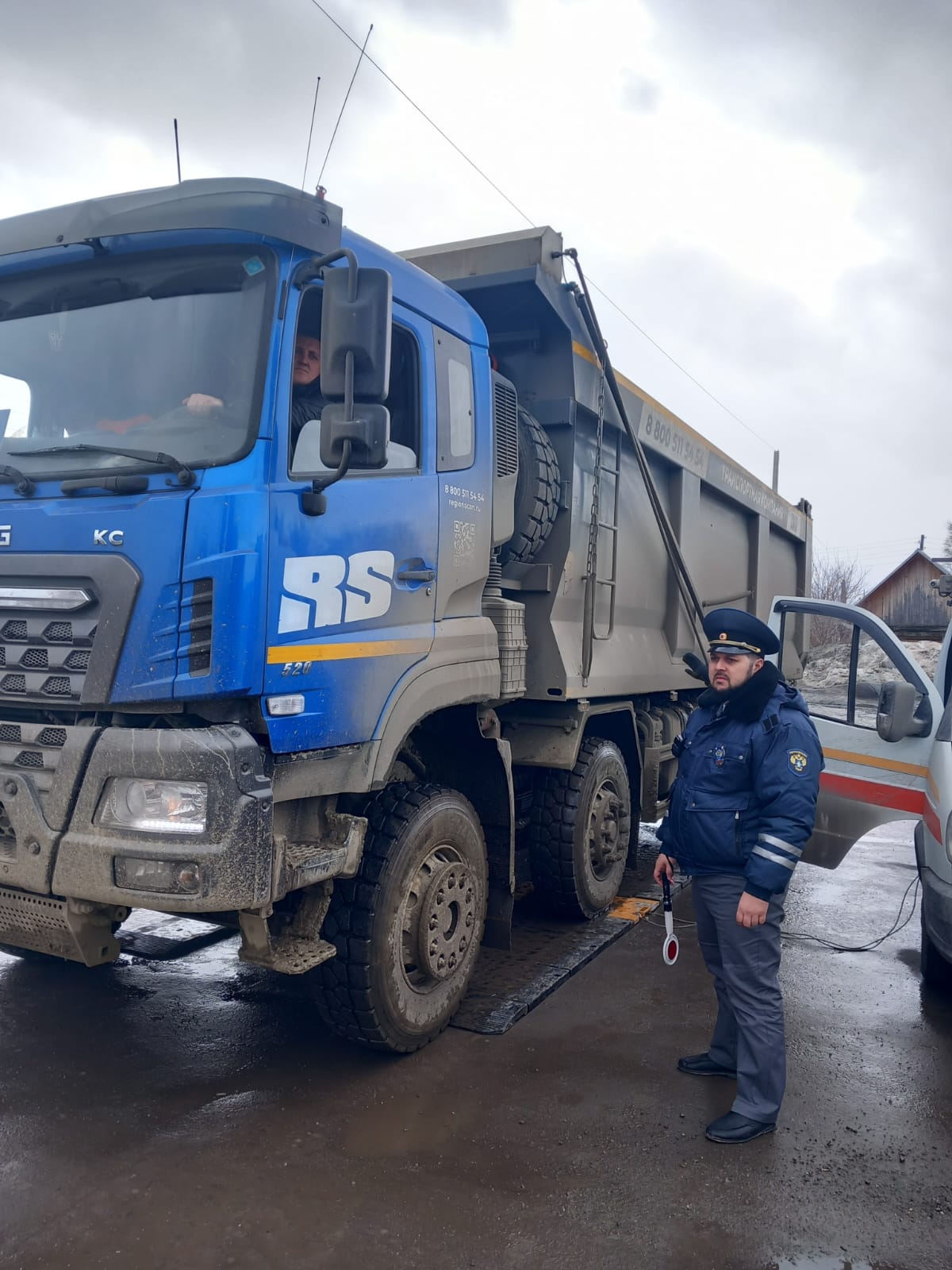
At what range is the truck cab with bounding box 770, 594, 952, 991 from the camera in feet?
14.4

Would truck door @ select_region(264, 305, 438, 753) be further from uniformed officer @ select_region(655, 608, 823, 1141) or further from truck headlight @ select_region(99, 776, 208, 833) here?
uniformed officer @ select_region(655, 608, 823, 1141)

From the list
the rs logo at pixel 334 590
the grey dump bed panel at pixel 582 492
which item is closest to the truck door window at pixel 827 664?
the grey dump bed panel at pixel 582 492

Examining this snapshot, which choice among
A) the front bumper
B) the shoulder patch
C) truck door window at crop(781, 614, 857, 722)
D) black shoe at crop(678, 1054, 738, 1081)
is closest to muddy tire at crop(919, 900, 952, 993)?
black shoe at crop(678, 1054, 738, 1081)

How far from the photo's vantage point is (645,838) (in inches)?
337

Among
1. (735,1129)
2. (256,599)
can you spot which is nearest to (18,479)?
(256,599)

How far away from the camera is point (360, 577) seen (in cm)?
357

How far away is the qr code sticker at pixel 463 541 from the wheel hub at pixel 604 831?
2.06 meters

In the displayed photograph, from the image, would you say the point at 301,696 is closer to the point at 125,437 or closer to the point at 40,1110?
the point at 125,437

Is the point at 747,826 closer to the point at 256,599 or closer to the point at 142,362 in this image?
the point at 256,599

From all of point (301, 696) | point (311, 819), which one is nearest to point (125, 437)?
point (301, 696)

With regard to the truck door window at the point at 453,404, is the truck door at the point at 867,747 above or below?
below

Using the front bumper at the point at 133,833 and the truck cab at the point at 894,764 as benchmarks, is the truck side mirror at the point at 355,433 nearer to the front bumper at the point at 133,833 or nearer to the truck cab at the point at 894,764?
the front bumper at the point at 133,833

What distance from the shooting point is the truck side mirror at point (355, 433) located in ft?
10.4

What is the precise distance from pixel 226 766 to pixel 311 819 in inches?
23.8
